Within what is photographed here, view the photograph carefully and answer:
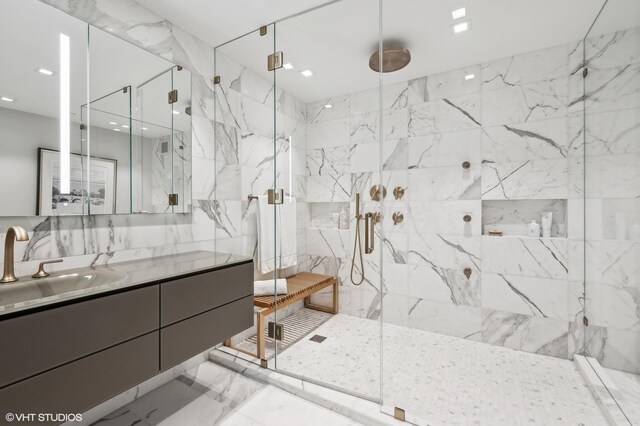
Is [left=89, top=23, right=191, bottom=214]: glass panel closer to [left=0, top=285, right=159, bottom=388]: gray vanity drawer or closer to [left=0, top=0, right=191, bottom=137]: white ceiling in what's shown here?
[left=0, top=0, right=191, bottom=137]: white ceiling

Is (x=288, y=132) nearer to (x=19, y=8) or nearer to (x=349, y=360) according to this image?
(x=19, y=8)

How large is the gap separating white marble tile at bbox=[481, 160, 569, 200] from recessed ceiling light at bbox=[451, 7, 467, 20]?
1174 mm

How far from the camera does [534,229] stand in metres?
2.39

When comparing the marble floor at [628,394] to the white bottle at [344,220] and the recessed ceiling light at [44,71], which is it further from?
the recessed ceiling light at [44,71]

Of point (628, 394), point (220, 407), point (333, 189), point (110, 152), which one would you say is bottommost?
point (220, 407)

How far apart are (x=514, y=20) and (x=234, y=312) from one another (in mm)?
2660

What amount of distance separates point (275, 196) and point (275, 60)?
1007 mm

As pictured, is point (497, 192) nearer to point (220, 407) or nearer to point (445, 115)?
point (445, 115)

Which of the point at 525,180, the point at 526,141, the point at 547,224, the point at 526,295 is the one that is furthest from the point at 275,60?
the point at 526,295

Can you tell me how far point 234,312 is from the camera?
1802 mm

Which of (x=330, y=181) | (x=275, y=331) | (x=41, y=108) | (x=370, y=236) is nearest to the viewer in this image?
(x=41, y=108)

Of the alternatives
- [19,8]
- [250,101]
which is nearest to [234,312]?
[250,101]

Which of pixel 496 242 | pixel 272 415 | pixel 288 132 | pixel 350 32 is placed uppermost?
pixel 350 32

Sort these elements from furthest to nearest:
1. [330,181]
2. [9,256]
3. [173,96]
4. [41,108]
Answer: [330,181] < [173,96] < [41,108] < [9,256]
